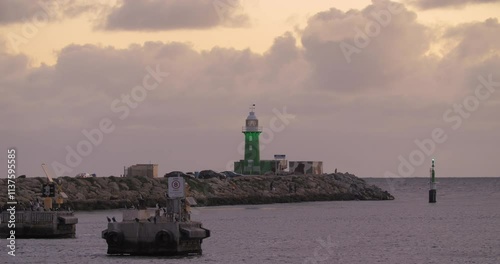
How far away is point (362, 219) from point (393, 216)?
8115 mm

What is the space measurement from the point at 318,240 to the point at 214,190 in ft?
200

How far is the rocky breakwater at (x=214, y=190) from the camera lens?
4437 inches

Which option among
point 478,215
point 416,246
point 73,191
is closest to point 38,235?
point 416,246

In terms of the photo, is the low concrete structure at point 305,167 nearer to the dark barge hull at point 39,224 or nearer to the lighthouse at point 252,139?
the lighthouse at point 252,139

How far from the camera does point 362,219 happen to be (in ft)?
348

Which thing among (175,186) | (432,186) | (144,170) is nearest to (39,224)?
(175,186)

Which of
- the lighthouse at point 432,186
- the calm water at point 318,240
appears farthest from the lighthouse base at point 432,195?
the calm water at point 318,240

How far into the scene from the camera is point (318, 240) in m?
77.0

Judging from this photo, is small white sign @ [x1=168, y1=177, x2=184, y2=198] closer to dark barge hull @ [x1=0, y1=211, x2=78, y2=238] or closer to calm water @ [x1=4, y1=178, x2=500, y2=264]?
calm water @ [x1=4, y1=178, x2=500, y2=264]

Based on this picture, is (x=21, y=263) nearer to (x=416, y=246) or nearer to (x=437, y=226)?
(x=416, y=246)

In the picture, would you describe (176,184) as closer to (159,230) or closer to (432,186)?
(159,230)

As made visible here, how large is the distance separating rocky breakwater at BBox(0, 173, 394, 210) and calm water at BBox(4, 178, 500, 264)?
237 inches

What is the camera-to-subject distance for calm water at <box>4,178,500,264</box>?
61.3 m

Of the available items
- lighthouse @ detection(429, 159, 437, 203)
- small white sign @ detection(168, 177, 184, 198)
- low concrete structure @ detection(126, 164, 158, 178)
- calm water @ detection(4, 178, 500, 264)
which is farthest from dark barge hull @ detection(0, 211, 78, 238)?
lighthouse @ detection(429, 159, 437, 203)
